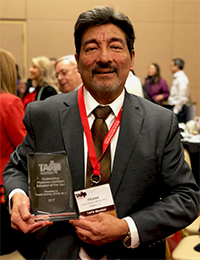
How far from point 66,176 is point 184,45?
8568mm

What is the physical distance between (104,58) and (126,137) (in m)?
0.33

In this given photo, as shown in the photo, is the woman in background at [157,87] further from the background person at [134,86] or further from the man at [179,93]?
the background person at [134,86]

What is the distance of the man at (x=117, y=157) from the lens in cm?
128

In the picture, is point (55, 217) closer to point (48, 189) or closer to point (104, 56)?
point (48, 189)

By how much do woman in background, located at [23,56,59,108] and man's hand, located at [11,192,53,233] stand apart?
125 inches

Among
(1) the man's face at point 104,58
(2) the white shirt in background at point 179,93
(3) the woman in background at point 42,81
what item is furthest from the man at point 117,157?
(2) the white shirt in background at point 179,93

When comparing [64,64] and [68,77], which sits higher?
[64,64]

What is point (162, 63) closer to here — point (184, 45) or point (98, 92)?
point (184, 45)

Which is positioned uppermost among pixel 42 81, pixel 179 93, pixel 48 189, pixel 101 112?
pixel 101 112

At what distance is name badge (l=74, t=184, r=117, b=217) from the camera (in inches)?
49.3

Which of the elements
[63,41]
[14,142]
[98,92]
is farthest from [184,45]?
[98,92]

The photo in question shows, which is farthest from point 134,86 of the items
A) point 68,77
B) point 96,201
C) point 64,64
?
point 96,201

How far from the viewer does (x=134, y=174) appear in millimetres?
1312

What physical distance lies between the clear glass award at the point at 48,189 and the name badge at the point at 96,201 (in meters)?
0.04
